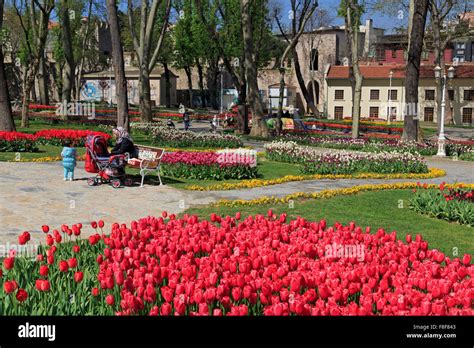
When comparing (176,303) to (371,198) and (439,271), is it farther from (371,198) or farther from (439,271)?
(371,198)

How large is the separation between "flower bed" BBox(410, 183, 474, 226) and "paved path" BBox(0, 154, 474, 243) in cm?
286

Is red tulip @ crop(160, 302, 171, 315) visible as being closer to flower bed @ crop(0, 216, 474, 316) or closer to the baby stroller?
flower bed @ crop(0, 216, 474, 316)

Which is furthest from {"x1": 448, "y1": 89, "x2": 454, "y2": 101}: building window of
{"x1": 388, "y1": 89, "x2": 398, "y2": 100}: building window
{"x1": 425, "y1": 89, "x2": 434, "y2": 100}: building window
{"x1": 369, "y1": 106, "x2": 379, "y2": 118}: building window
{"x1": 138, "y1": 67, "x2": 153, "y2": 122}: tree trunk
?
{"x1": 138, "y1": 67, "x2": 153, "y2": 122}: tree trunk

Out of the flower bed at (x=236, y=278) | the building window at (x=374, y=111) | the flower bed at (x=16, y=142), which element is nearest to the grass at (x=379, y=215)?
the flower bed at (x=236, y=278)

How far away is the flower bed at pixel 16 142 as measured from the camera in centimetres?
1830

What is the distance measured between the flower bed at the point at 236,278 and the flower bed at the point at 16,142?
12.5m

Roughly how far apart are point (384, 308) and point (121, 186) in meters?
9.39

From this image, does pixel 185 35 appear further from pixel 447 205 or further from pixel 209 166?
pixel 447 205

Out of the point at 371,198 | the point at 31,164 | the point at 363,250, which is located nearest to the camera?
the point at 363,250

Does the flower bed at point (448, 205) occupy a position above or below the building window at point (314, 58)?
below

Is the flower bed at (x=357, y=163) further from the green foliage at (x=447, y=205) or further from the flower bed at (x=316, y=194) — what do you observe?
the green foliage at (x=447, y=205)

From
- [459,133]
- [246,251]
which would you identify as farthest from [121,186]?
[459,133]

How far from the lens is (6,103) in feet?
67.7

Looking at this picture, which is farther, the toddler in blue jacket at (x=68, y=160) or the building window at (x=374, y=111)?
the building window at (x=374, y=111)
